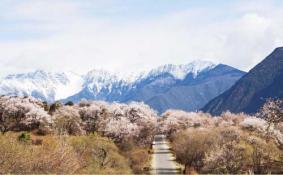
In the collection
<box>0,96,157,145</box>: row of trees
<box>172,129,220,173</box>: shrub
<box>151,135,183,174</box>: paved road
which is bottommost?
<box>151,135,183,174</box>: paved road

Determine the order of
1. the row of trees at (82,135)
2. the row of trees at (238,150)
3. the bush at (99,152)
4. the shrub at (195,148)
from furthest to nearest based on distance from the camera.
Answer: the shrub at (195,148) → the bush at (99,152) → the row of trees at (238,150) → the row of trees at (82,135)

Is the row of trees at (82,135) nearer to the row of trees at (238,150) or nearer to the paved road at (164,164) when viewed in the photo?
the paved road at (164,164)

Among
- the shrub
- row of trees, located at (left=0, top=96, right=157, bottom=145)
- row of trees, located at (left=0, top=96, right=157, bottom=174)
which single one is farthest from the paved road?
row of trees, located at (left=0, top=96, right=157, bottom=145)

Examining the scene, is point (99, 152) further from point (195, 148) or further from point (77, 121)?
point (77, 121)

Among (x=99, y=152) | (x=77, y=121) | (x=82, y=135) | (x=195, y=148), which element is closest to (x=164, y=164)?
(x=195, y=148)

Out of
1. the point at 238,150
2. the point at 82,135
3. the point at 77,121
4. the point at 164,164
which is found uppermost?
the point at 77,121

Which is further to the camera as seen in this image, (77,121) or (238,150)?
(77,121)

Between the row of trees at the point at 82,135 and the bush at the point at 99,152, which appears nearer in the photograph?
the row of trees at the point at 82,135

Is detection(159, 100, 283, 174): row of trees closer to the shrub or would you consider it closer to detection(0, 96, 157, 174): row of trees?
the shrub

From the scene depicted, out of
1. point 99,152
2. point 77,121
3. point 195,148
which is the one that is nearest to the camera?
point 99,152

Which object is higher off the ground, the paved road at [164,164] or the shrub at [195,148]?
the shrub at [195,148]

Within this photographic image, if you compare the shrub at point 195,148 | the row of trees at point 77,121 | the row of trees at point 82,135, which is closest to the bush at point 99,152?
the row of trees at point 82,135

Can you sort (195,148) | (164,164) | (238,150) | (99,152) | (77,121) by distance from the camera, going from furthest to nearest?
(77,121)
(164,164)
(195,148)
(99,152)
(238,150)

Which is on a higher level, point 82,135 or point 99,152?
point 82,135
